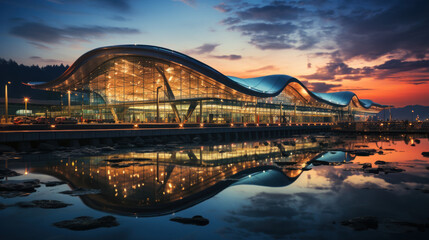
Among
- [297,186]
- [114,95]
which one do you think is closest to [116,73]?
[114,95]

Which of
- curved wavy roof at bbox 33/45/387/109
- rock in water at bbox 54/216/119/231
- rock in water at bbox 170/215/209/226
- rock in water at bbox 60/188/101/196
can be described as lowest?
rock in water at bbox 170/215/209/226

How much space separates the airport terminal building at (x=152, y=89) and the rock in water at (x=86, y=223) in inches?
1526

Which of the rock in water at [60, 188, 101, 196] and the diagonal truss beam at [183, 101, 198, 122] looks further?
the diagonal truss beam at [183, 101, 198, 122]

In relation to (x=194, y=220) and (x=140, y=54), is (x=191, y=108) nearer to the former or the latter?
(x=140, y=54)

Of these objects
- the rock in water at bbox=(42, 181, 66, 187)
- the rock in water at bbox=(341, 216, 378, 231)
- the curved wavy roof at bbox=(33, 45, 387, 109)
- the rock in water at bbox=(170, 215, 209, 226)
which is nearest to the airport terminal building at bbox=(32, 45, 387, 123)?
the curved wavy roof at bbox=(33, 45, 387, 109)

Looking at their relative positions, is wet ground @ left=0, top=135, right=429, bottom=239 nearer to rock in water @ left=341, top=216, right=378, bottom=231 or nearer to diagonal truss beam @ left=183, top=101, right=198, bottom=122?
rock in water @ left=341, top=216, right=378, bottom=231

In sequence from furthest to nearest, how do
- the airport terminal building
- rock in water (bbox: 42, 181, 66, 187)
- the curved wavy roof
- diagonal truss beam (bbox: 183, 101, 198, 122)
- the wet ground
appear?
diagonal truss beam (bbox: 183, 101, 198, 122) → the airport terminal building → the curved wavy roof → rock in water (bbox: 42, 181, 66, 187) → the wet ground

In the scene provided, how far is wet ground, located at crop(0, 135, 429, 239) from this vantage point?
27.2 ft

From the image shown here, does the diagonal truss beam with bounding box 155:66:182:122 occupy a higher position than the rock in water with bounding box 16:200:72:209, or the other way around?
the diagonal truss beam with bounding box 155:66:182:122

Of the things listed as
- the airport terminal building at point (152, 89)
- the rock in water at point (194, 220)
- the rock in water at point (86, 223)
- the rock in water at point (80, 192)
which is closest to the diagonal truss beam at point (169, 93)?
the airport terminal building at point (152, 89)

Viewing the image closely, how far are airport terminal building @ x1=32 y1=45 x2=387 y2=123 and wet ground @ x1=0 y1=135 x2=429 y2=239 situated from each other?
1285 inches

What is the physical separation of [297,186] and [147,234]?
Answer: 27.8ft

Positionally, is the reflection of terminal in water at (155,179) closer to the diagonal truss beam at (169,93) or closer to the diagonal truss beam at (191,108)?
the diagonal truss beam at (169,93)

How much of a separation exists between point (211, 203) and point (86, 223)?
14.1 ft
